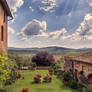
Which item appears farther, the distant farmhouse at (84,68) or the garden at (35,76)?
the distant farmhouse at (84,68)

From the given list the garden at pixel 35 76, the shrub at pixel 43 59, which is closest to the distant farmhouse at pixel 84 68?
the garden at pixel 35 76

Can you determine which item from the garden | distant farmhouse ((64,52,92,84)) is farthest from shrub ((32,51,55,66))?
distant farmhouse ((64,52,92,84))

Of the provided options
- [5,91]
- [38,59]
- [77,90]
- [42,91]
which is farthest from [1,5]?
[38,59]

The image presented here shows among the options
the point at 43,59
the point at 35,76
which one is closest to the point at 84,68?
the point at 35,76

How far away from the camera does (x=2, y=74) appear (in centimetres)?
1136

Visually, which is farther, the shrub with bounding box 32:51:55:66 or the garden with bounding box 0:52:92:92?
the shrub with bounding box 32:51:55:66

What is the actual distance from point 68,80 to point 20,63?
85.7 feet

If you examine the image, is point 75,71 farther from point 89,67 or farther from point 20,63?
point 20,63

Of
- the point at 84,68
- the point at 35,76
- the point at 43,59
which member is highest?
the point at 84,68

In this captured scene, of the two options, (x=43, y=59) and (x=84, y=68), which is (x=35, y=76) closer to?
(x=84, y=68)

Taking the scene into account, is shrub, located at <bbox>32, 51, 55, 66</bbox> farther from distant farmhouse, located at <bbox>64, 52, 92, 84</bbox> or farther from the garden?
distant farmhouse, located at <bbox>64, 52, 92, 84</bbox>

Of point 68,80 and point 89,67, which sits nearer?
point 89,67

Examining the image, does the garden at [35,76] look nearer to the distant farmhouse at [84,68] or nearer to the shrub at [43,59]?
the shrub at [43,59]

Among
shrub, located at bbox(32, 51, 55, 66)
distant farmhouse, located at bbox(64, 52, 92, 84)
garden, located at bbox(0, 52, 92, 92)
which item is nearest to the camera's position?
garden, located at bbox(0, 52, 92, 92)
